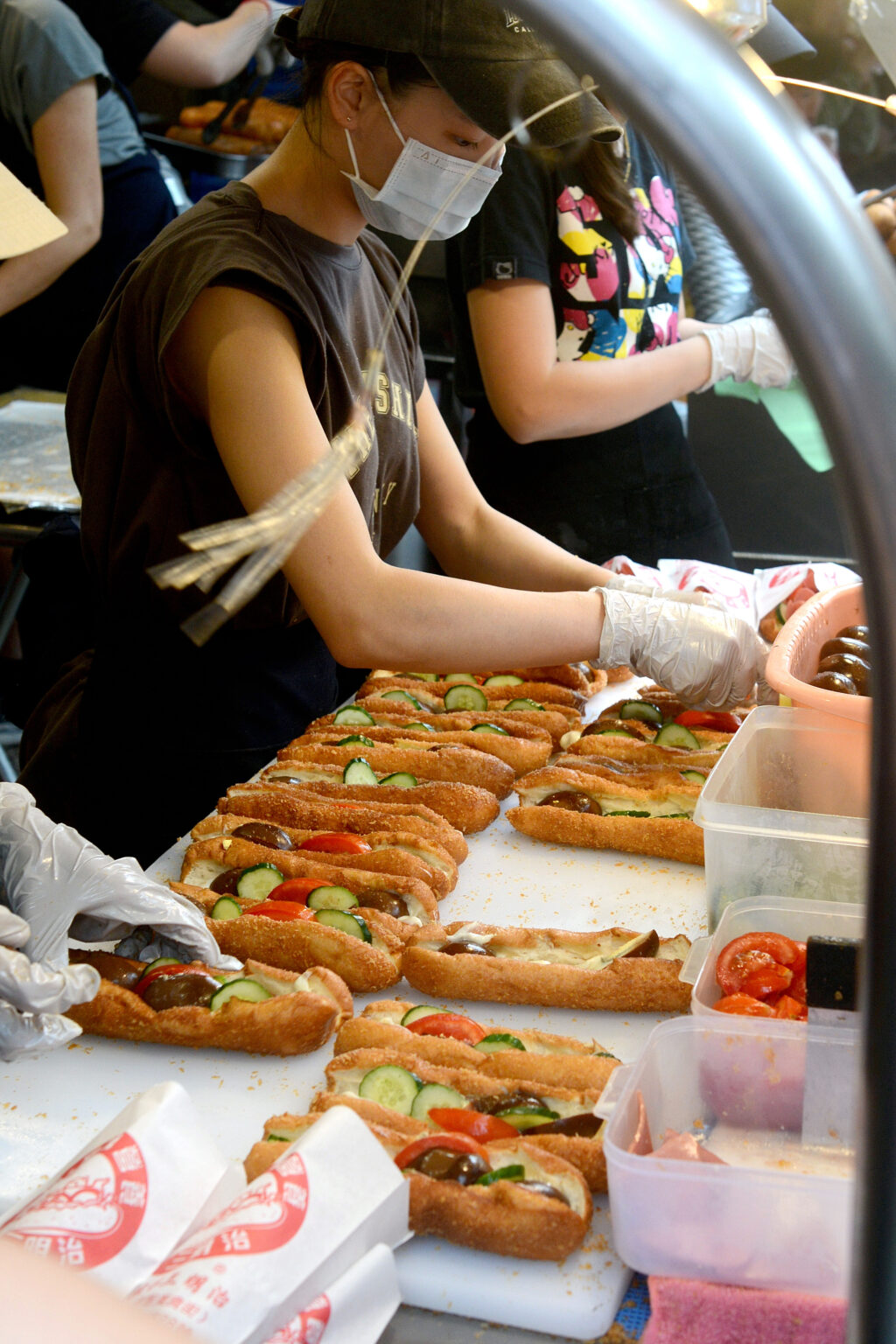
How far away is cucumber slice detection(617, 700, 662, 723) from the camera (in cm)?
281

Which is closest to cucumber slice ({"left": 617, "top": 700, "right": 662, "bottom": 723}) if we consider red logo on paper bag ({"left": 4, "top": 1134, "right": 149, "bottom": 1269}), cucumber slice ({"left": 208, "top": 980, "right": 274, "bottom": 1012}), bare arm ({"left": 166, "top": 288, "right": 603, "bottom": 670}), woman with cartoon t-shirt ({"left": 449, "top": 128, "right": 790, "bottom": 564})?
bare arm ({"left": 166, "top": 288, "right": 603, "bottom": 670})

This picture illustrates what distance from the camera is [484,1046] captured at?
5.50ft

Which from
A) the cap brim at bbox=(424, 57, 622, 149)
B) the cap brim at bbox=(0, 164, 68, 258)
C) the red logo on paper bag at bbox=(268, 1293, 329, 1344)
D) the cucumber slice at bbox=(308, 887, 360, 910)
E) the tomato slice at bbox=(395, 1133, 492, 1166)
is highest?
the cap brim at bbox=(424, 57, 622, 149)

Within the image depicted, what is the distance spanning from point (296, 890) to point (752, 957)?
2.53 ft

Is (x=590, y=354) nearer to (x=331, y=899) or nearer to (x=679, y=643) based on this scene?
(x=679, y=643)

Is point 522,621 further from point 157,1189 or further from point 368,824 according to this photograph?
point 157,1189

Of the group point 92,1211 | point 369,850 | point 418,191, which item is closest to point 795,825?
point 369,850

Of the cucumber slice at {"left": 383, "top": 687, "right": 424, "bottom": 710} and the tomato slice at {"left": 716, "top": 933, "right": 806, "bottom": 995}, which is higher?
the tomato slice at {"left": 716, "top": 933, "right": 806, "bottom": 995}

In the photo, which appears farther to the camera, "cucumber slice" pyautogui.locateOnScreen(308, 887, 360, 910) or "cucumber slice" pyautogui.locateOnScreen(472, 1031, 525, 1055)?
"cucumber slice" pyautogui.locateOnScreen(308, 887, 360, 910)

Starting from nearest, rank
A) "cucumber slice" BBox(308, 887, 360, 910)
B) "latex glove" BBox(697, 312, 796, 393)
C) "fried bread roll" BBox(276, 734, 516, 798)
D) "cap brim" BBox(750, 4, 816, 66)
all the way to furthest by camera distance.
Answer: "cucumber slice" BBox(308, 887, 360, 910)
"fried bread roll" BBox(276, 734, 516, 798)
"cap brim" BBox(750, 4, 816, 66)
"latex glove" BBox(697, 312, 796, 393)

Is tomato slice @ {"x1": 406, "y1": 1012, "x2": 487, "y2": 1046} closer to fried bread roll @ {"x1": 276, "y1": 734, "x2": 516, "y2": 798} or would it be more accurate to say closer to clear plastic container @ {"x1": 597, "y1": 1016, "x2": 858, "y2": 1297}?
clear plastic container @ {"x1": 597, "y1": 1016, "x2": 858, "y2": 1297}

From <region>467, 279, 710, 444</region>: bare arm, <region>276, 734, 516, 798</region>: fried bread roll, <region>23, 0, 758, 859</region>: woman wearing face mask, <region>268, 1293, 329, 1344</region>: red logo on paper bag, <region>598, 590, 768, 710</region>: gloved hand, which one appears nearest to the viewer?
<region>268, 1293, 329, 1344</region>: red logo on paper bag

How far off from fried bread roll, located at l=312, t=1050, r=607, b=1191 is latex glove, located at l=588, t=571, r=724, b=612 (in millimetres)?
1426

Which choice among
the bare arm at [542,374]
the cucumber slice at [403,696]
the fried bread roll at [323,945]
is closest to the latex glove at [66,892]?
the fried bread roll at [323,945]
